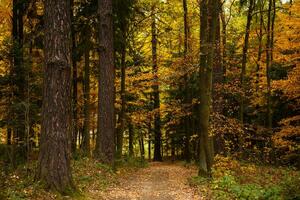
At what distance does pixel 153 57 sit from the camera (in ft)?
89.0

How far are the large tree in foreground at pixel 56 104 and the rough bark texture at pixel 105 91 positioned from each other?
6037 millimetres

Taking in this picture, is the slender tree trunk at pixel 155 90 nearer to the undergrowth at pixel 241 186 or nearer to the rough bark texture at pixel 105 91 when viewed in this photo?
the rough bark texture at pixel 105 91

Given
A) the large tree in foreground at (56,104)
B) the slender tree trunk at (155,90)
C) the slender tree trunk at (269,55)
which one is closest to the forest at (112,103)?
the large tree in foreground at (56,104)

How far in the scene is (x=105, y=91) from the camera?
15.2m

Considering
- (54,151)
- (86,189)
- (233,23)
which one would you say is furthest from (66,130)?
(233,23)

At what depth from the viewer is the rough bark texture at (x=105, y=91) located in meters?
15.0

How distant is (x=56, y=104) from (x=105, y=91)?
6.47m

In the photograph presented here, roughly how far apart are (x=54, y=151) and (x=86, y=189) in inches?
78.9

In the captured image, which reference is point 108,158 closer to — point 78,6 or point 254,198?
point 254,198

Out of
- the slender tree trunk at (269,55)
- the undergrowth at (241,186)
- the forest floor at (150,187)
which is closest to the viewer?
the forest floor at (150,187)

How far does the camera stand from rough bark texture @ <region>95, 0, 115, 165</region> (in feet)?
49.3

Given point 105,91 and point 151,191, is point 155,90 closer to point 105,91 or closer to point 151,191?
point 105,91

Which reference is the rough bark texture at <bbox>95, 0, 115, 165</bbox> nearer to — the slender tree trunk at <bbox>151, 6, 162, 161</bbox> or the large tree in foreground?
the large tree in foreground

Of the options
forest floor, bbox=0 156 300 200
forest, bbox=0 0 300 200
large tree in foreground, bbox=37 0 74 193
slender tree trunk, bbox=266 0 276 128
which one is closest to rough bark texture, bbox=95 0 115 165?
forest, bbox=0 0 300 200
